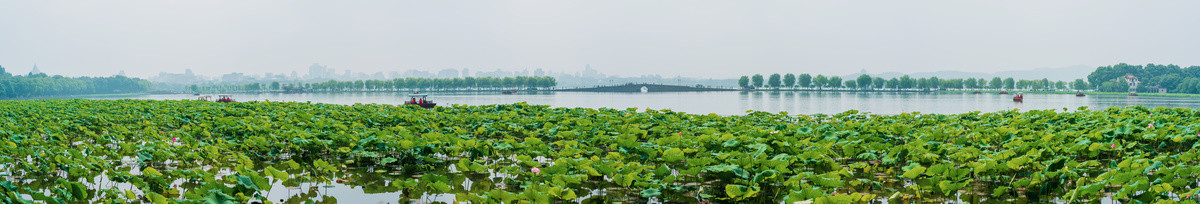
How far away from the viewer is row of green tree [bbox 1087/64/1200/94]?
128 metres

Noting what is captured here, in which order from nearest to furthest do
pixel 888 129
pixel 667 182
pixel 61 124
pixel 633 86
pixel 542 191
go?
pixel 542 191, pixel 667 182, pixel 888 129, pixel 61 124, pixel 633 86

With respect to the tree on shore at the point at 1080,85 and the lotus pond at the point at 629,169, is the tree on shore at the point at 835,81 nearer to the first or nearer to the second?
the tree on shore at the point at 1080,85

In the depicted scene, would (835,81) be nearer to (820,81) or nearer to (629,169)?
(820,81)

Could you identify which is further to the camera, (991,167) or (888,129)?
(888,129)

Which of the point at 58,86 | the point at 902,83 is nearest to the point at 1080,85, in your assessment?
the point at 902,83

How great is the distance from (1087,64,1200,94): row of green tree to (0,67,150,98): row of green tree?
606 feet

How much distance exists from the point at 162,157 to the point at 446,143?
10.4 feet

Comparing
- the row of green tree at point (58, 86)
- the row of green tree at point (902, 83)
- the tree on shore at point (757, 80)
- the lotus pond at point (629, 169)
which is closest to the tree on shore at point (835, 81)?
the row of green tree at point (902, 83)

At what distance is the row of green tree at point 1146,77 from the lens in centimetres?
12762

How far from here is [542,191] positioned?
19.1 feet

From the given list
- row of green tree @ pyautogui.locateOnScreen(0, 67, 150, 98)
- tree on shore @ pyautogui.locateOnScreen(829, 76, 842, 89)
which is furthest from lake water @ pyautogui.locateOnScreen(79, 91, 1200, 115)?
tree on shore @ pyautogui.locateOnScreen(829, 76, 842, 89)

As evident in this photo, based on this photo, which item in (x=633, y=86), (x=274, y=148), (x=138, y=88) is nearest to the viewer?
(x=274, y=148)

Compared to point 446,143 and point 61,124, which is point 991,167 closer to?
point 446,143

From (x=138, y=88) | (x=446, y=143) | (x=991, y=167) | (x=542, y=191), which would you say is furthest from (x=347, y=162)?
(x=138, y=88)
